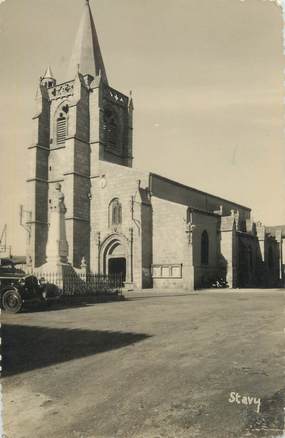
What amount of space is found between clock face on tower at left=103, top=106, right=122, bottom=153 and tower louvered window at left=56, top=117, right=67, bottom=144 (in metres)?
3.53

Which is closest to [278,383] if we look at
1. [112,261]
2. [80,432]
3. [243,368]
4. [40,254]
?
[243,368]

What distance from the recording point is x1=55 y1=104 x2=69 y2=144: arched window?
36175 mm

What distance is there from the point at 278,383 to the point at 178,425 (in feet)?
5.44

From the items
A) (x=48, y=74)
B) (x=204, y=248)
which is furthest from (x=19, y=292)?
(x=48, y=74)

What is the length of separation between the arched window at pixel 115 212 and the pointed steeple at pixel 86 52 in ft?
40.4

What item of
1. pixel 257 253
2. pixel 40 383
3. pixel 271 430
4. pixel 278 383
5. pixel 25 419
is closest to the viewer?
pixel 271 430

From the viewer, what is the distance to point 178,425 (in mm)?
4004

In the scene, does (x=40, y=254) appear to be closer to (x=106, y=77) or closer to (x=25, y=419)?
(x=106, y=77)

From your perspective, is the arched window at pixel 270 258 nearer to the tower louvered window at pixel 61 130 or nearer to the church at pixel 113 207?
the church at pixel 113 207

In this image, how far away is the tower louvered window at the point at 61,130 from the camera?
3616 centimetres

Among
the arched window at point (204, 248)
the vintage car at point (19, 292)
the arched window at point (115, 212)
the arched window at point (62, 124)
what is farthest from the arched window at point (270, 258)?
the vintage car at point (19, 292)

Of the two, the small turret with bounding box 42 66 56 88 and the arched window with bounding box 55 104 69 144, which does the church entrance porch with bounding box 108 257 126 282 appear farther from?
the small turret with bounding box 42 66 56 88

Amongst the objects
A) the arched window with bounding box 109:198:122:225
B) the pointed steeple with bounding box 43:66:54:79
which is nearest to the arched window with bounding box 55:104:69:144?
the pointed steeple with bounding box 43:66:54:79

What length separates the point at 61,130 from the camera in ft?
120
